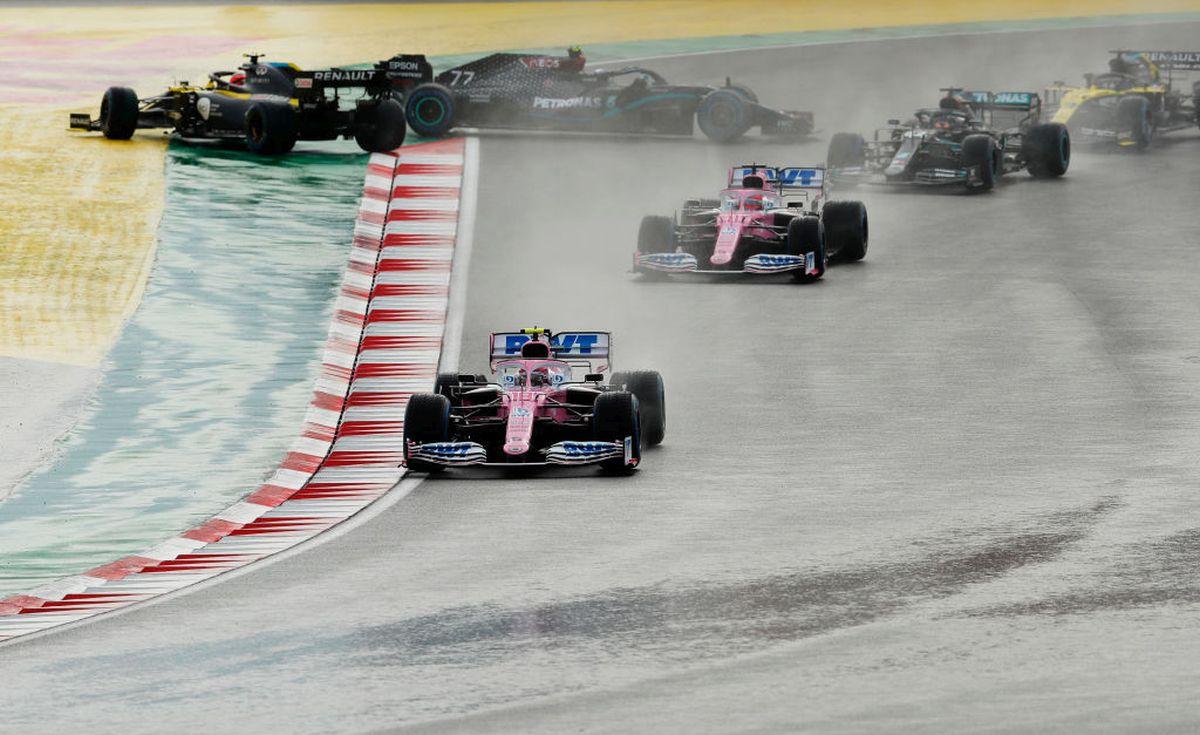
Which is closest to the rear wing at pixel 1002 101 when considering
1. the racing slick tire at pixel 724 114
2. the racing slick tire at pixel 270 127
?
the racing slick tire at pixel 724 114

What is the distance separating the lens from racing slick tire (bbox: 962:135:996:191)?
3325 centimetres

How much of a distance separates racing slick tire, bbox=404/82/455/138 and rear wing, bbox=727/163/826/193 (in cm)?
928

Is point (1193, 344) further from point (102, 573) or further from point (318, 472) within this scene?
point (102, 573)

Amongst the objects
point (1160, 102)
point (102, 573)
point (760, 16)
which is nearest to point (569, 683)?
point (102, 573)

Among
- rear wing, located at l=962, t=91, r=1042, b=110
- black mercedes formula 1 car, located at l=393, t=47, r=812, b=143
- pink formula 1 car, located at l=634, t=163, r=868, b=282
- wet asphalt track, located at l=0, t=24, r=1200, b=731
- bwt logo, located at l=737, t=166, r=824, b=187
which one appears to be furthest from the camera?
black mercedes formula 1 car, located at l=393, t=47, r=812, b=143

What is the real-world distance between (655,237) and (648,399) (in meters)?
8.84

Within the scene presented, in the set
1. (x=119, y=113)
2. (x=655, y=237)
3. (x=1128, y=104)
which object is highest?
(x=1128, y=104)

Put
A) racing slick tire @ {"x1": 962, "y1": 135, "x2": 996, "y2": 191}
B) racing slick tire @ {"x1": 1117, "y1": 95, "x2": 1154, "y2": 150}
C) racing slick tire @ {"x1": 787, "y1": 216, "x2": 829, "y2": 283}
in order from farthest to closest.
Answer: racing slick tire @ {"x1": 1117, "y1": 95, "x2": 1154, "y2": 150} < racing slick tire @ {"x1": 962, "y1": 135, "x2": 996, "y2": 191} < racing slick tire @ {"x1": 787, "y1": 216, "x2": 829, "y2": 283}

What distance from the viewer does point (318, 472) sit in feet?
61.4

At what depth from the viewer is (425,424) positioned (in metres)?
18.2

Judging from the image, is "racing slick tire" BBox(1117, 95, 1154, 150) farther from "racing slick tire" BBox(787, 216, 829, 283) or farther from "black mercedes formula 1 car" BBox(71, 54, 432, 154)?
"black mercedes formula 1 car" BBox(71, 54, 432, 154)

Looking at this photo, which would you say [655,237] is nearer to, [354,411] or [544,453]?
[354,411]

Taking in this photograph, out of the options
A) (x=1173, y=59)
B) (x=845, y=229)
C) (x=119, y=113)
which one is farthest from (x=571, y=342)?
(x=1173, y=59)

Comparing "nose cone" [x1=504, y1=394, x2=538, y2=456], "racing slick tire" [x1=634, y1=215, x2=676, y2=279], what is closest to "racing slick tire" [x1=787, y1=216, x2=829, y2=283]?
"racing slick tire" [x1=634, y1=215, x2=676, y2=279]
